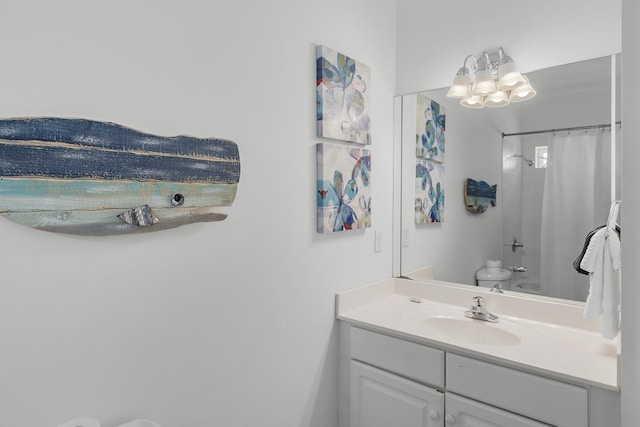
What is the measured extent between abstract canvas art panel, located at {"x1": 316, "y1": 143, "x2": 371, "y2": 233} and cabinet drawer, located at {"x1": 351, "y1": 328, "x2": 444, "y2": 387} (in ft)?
1.75

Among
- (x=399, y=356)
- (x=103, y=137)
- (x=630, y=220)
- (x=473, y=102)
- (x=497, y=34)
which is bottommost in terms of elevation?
(x=399, y=356)

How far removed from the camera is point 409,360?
166cm

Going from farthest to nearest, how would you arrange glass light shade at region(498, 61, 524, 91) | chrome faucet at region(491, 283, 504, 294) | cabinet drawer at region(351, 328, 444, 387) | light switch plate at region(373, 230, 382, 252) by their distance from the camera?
light switch plate at region(373, 230, 382, 252)
chrome faucet at region(491, 283, 504, 294)
glass light shade at region(498, 61, 524, 91)
cabinet drawer at region(351, 328, 444, 387)

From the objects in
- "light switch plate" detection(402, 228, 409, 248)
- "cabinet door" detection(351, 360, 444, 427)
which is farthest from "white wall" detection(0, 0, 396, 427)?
"light switch plate" detection(402, 228, 409, 248)

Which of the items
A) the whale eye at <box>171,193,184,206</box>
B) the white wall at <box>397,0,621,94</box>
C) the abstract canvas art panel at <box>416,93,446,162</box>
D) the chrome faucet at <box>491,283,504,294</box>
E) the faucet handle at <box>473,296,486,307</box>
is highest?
the white wall at <box>397,0,621,94</box>

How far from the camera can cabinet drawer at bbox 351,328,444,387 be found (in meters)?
1.59

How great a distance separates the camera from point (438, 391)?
1.59 metres

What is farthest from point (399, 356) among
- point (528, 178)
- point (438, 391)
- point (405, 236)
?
point (528, 178)

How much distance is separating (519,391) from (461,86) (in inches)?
55.5

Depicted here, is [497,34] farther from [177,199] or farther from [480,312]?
[177,199]

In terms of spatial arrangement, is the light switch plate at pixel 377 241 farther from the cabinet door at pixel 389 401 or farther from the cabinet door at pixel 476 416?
the cabinet door at pixel 476 416

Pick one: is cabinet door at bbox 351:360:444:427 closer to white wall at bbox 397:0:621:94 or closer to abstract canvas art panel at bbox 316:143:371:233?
abstract canvas art panel at bbox 316:143:371:233

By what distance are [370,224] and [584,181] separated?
0.99m

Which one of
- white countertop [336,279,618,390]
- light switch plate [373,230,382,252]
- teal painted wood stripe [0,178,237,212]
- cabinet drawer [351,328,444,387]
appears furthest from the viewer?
light switch plate [373,230,382,252]
